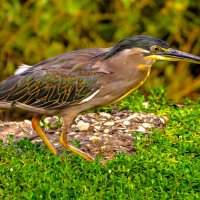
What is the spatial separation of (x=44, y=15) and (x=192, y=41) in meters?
2.08

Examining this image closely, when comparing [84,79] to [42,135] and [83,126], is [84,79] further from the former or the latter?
[83,126]

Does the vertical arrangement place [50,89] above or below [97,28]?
above

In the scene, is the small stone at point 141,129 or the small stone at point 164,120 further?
the small stone at point 164,120

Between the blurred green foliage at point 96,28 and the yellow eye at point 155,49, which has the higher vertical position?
the yellow eye at point 155,49

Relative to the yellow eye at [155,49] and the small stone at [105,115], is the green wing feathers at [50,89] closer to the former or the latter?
the yellow eye at [155,49]

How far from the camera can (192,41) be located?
11.3 meters

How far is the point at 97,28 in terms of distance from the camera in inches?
438

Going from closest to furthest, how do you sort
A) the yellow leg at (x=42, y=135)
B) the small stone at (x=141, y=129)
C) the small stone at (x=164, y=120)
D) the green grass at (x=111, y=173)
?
the green grass at (x=111, y=173) → the yellow leg at (x=42, y=135) → the small stone at (x=141, y=129) → the small stone at (x=164, y=120)

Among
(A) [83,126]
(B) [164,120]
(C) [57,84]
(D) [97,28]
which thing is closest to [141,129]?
(B) [164,120]

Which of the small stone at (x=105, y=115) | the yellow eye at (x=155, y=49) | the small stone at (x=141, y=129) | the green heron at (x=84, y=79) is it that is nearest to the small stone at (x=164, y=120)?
the small stone at (x=141, y=129)

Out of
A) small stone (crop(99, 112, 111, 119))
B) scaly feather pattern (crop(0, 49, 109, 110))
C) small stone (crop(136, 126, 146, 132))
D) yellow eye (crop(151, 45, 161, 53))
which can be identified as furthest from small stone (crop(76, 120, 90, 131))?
yellow eye (crop(151, 45, 161, 53))

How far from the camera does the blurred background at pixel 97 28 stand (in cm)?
1078

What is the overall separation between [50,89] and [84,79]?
0.32 metres

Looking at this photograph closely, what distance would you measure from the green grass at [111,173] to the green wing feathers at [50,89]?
46cm
